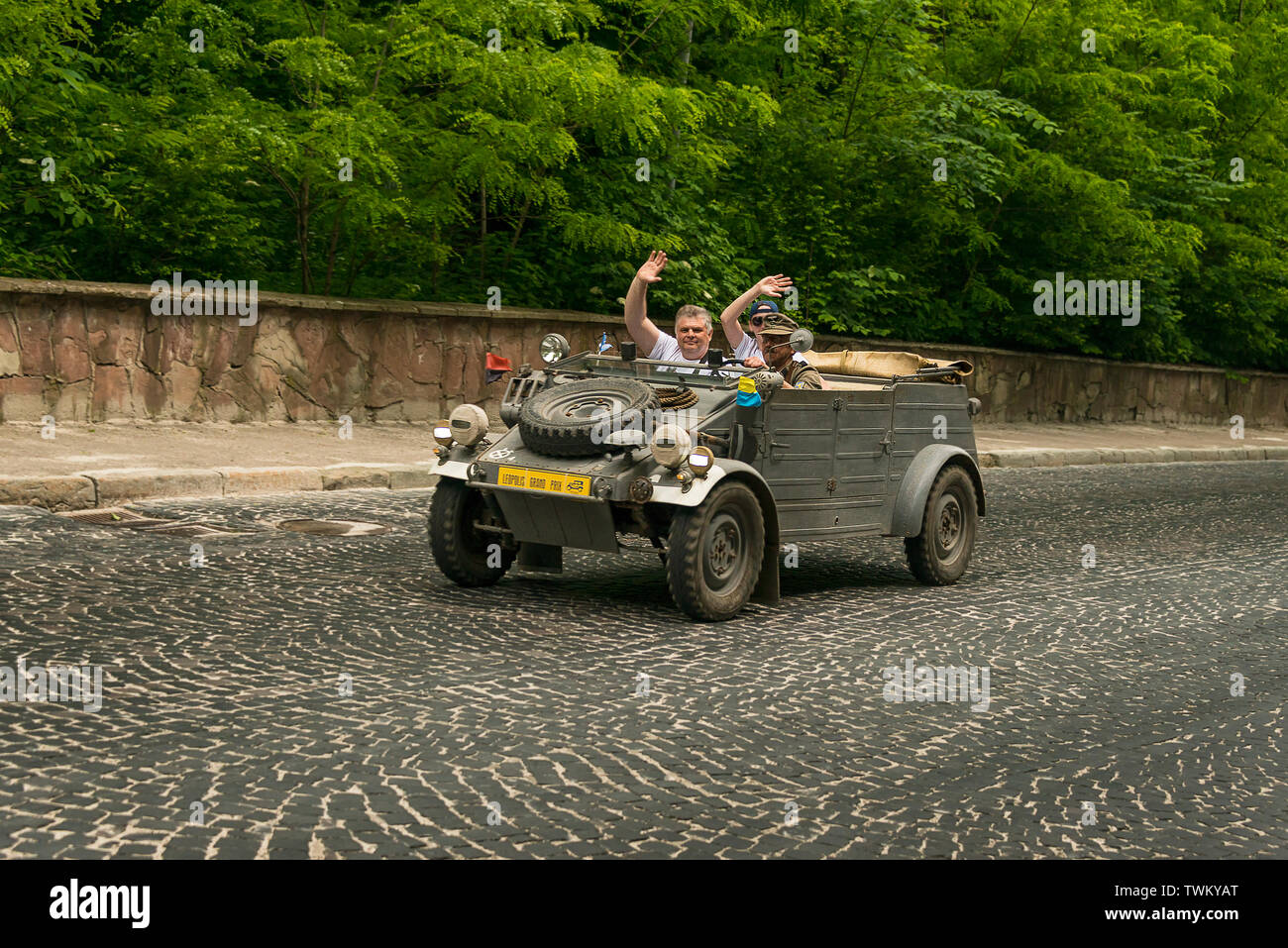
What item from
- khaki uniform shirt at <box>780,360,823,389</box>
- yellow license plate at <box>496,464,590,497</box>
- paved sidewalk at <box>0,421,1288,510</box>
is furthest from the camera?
paved sidewalk at <box>0,421,1288,510</box>

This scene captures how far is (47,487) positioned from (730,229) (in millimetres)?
11909

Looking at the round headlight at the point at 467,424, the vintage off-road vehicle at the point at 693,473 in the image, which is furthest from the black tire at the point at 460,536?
the round headlight at the point at 467,424

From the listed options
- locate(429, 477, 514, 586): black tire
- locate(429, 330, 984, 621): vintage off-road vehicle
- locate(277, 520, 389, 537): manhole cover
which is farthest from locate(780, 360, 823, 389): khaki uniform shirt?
locate(277, 520, 389, 537): manhole cover

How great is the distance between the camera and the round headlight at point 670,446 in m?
7.28

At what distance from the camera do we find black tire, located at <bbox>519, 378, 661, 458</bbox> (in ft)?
24.8

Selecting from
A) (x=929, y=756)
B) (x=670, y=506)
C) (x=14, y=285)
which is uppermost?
(x=14, y=285)

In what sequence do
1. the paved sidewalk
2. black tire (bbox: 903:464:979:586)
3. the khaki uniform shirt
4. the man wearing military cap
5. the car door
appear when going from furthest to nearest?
the paved sidewalk → black tire (bbox: 903:464:979:586) → the man wearing military cap → the khaki uniform shirt → the car door

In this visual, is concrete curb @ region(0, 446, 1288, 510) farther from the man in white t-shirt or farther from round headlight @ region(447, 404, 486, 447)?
the man in white t-shirt

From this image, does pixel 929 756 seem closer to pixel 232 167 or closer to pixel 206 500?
pixel 206 500

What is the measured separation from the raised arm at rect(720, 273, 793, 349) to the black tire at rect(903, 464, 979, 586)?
1.50 metres

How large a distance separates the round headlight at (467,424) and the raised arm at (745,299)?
1606mm

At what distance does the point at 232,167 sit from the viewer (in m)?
14.9

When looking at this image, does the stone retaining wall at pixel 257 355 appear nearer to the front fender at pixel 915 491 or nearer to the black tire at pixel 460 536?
the black tire at pixel 460 536

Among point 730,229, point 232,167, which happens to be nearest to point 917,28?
point 730,229
